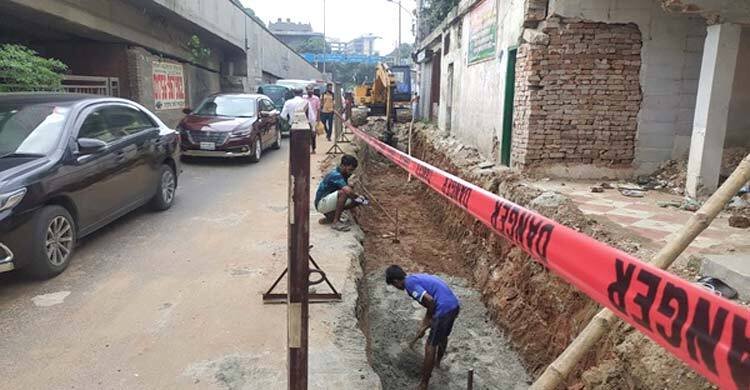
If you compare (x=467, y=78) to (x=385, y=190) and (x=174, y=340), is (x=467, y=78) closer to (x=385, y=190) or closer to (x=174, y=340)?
(x=385, y=190)

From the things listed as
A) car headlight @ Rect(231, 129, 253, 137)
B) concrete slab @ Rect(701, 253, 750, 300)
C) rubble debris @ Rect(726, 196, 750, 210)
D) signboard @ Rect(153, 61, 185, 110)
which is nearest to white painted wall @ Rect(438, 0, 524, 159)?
rubble debris @ Rect(726, 196, 750, 210)

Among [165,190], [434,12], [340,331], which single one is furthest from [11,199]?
[434,12]

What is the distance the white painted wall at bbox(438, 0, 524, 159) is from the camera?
9066 mm

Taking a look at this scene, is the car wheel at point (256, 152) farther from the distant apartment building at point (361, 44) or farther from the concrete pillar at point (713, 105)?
the distant apartment building at point (361, 44)

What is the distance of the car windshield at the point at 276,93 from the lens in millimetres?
20172

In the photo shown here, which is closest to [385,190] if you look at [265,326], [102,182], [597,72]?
[597,72]

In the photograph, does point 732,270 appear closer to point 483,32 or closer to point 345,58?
point 483,32

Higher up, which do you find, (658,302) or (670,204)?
(658,302)

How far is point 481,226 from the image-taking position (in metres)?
7.79

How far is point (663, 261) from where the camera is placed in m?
2.14

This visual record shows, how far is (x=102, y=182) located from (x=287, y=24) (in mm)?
99722

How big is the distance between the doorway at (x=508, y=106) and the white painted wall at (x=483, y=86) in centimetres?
16

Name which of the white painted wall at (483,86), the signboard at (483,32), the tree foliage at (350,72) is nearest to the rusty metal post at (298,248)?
the white painted wall at (483,86)

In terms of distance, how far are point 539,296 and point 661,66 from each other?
460 centimetres
